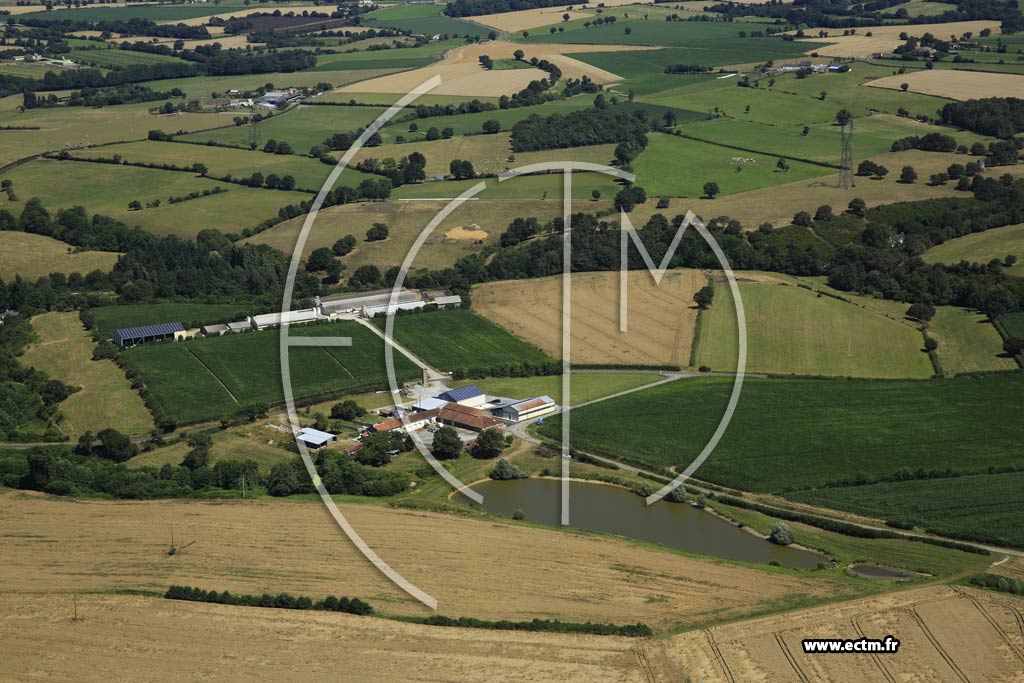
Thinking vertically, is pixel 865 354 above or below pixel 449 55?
below

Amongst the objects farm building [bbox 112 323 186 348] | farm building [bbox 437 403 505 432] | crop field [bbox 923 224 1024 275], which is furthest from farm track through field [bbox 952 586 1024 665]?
farm building [bbox 112 323 186 348]

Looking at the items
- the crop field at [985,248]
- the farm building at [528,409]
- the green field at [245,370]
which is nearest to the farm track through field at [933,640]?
the farm building at [528,409]

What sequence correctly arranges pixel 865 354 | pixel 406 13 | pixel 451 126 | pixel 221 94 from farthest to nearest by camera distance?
pixel 406 13 → pixel 221 94 → pixel 451 126 → pixel 865 354

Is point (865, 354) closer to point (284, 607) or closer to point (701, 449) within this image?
point (701, 449)

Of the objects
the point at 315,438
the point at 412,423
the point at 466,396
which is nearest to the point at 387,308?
the point at 466,396

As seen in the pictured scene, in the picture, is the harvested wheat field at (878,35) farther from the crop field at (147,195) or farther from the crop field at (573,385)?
the crop field at (573,385)

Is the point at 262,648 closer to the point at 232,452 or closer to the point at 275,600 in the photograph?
the point at 275,600

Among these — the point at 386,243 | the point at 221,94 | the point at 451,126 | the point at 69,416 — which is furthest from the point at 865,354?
the point at 221,94
